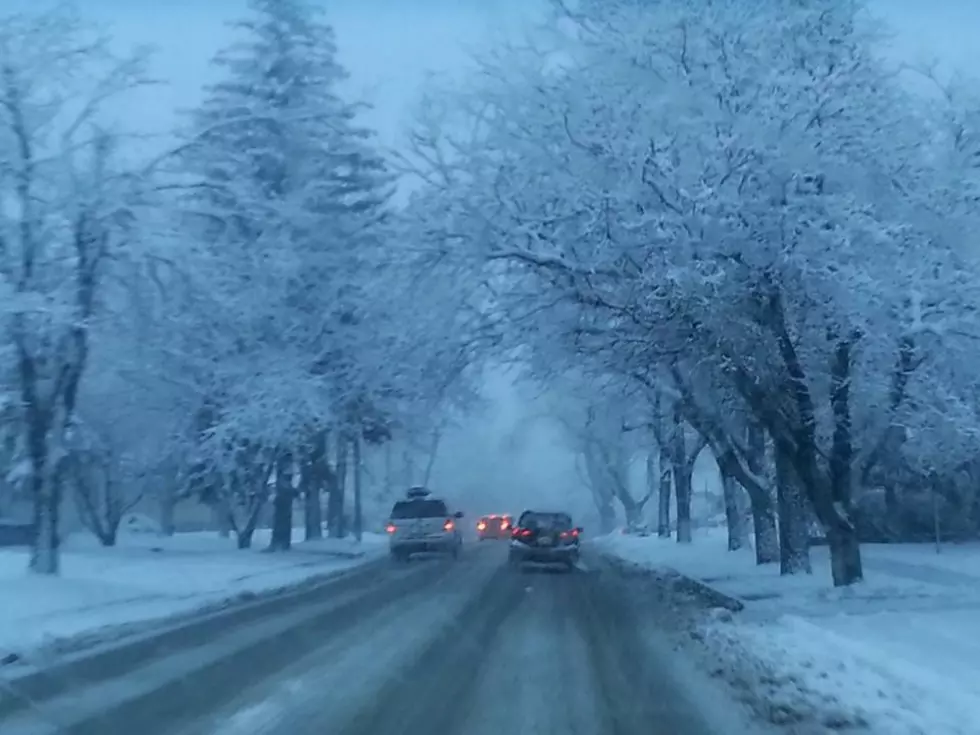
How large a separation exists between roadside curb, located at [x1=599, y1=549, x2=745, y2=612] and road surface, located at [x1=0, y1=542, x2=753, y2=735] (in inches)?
52.7

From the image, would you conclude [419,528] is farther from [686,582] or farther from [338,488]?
[686,582]

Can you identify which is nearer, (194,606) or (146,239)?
(194,606)

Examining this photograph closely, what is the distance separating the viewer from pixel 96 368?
33406 mm

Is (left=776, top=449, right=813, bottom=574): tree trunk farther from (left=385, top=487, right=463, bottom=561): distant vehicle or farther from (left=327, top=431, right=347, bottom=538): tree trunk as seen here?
(left=385, top=487, right=463, bottom=561): distant vehicle

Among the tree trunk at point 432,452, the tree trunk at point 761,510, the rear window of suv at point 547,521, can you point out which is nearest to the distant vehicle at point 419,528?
the tree trunk at point 432,452

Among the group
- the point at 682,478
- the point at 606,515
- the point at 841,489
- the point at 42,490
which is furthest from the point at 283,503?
the point at 606,515

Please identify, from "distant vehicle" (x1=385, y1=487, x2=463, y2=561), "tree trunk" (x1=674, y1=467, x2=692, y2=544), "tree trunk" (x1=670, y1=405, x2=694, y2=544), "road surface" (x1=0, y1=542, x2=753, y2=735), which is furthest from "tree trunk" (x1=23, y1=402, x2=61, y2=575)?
"tree trunk" (x1=674, y1=467, x2=692, y2=544)

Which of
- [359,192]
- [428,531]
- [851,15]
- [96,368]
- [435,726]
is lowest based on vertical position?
[435,726]

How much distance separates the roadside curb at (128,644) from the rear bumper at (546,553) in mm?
9279

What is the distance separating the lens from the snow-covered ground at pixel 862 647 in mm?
11375

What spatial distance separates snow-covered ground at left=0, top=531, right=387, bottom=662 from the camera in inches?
763

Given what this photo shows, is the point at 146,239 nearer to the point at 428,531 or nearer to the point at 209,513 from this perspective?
the point at 428,531

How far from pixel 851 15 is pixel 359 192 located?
Answer: 22711 millimetres

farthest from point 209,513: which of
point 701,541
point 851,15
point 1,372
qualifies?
point 851,15
